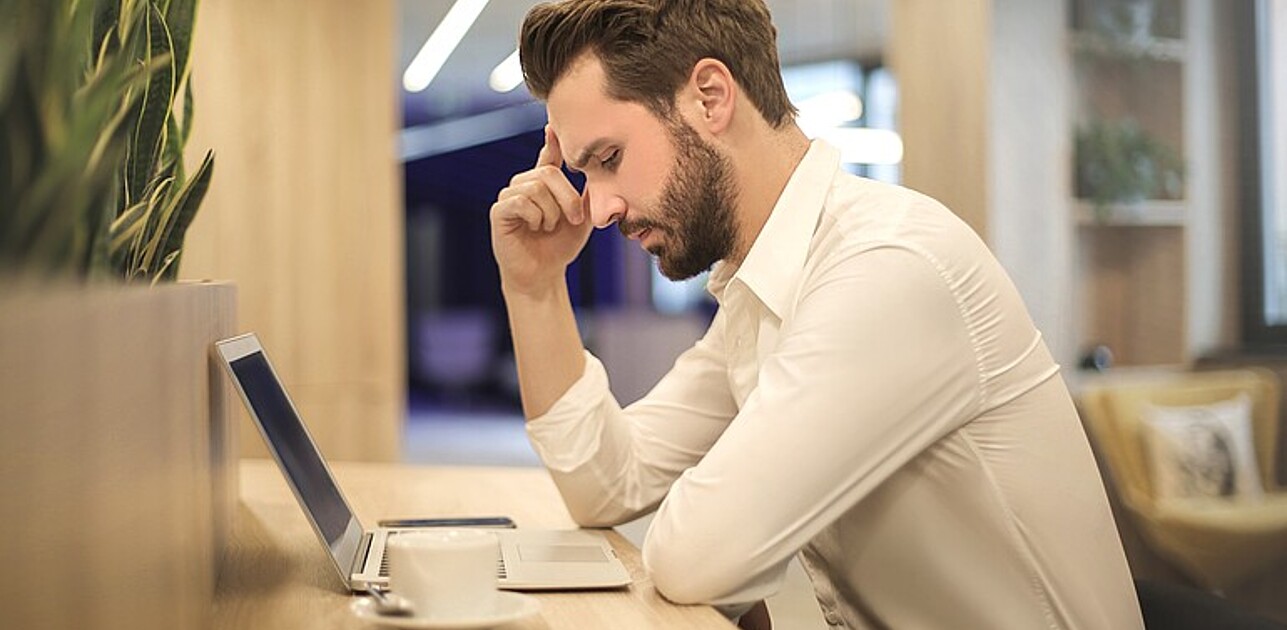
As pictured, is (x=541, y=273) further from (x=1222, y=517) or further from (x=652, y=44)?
(x=1222, y=517)

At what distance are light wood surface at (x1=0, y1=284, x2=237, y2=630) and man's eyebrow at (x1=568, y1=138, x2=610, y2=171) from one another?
2.33 ft

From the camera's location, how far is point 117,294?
0.71 meters

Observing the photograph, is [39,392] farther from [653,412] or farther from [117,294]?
[653,412]

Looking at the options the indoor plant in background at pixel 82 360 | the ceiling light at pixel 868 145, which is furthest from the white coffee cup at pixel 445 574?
the ceiling light at pixel 868 145

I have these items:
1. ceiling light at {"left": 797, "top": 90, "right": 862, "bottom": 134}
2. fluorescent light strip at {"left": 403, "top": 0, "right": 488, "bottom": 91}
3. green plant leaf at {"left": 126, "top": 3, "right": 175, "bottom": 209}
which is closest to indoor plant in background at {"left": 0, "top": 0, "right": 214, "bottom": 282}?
green plant leaf at {"left": 126, "top": 3, "right": 175, "bottom": 209}

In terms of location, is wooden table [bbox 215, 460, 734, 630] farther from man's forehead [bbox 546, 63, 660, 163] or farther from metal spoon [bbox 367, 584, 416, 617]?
man's forehead [bbox 546, 63, 660, 163]

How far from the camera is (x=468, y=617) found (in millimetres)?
1035

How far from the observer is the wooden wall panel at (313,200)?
14.1 feet

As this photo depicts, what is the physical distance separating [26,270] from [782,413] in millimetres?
866

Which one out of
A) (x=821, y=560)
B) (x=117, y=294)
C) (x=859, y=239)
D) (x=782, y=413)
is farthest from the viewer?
→ (x=821, y=560)

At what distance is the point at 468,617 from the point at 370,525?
0.74 m

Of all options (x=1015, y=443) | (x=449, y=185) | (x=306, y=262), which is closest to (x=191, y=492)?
(x=1015, y=443)

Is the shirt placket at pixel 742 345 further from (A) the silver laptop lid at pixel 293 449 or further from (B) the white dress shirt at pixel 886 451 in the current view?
(A) the silver laptop lid at pixel 293 449

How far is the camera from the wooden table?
1200 millimetres
